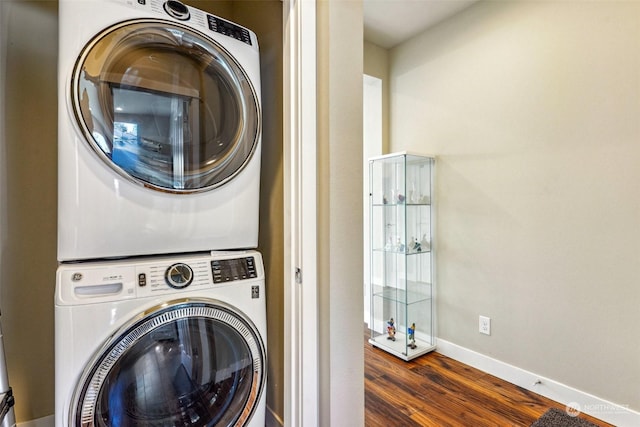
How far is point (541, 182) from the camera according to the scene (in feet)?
6.01

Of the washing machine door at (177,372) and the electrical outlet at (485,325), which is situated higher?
the washing machine door at (177,372)

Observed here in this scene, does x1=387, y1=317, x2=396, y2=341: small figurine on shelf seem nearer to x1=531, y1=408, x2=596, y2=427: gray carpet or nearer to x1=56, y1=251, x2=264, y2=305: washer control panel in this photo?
x1=531, y1=408, x2=596, y2=427: gray carpet

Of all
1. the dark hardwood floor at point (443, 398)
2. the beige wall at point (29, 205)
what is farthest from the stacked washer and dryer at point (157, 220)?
the dark hardwood floor at point (443, 398)

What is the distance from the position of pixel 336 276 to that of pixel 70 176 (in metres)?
0.87

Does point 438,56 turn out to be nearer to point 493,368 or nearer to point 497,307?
point 497,307

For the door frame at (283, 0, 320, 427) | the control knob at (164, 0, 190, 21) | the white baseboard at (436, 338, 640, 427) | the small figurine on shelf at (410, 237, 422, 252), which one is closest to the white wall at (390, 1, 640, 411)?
the white baseboard at (436, 338, 640, 427)

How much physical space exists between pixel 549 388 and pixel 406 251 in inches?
44.3

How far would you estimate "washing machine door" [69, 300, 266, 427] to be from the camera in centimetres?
91

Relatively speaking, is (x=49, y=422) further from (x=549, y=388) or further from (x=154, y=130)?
(x=549, y=388)

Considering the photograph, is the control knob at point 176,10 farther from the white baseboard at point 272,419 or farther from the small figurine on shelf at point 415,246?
the small figurine on shelf at point 415,246

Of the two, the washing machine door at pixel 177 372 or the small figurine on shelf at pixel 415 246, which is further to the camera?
the small figurine on shelf at pixel 415 246

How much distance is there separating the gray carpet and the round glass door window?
6.30ft

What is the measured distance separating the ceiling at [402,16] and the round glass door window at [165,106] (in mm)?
1533

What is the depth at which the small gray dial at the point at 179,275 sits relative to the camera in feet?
3.34
